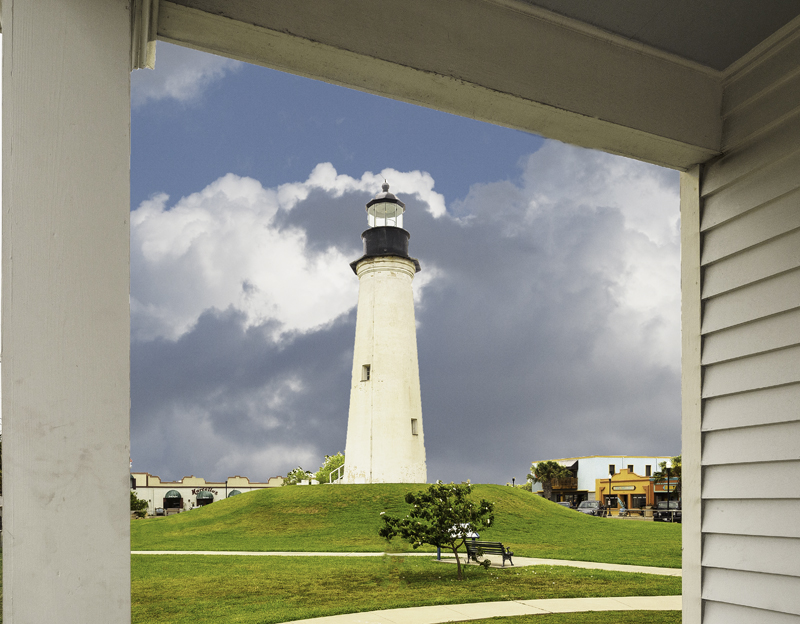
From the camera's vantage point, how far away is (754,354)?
11.0ft

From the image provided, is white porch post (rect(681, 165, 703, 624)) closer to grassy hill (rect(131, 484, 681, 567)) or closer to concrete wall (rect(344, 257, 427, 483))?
grassy hill (rect(131, 484, 681, 567))

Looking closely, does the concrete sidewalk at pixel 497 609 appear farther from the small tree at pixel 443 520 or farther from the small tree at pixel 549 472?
the small tree at pixel 549 472

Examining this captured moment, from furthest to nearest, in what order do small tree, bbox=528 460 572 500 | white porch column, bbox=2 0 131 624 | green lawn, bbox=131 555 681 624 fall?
small tree, bbox=528 460 572 500
green lawn, bbox=131 555 681 624
white porch column, bbox=2 0 131 624

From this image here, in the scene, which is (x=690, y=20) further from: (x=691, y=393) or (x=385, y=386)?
(x=385, y=386)

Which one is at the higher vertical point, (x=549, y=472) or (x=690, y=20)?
(x=690, y=20)

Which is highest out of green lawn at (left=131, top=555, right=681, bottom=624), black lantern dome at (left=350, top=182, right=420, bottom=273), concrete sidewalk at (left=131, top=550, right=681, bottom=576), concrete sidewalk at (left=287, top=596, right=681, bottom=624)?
black lantern dome at (left=350, top=182, right=420, bottom=273)

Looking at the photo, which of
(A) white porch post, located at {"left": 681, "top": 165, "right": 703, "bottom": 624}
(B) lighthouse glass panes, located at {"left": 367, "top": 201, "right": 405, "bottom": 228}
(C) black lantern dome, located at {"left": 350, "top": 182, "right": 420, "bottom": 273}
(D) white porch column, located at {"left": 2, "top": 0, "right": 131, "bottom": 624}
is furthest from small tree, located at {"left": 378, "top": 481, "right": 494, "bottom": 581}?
(B) lighthouse glass panes, located at {"left": 367, "top": 201, "right": 405, "bottom": 228}

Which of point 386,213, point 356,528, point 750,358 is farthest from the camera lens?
point 386,213

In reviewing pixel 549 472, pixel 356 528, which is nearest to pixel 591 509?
pixel 549 472

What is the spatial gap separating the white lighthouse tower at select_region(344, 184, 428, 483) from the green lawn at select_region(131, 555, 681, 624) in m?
13.5

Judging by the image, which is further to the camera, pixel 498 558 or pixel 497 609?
pixel 498 558

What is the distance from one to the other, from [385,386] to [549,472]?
41.7m

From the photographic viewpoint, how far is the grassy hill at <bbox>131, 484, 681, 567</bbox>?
719 inches

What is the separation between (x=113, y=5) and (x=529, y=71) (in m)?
1.73
